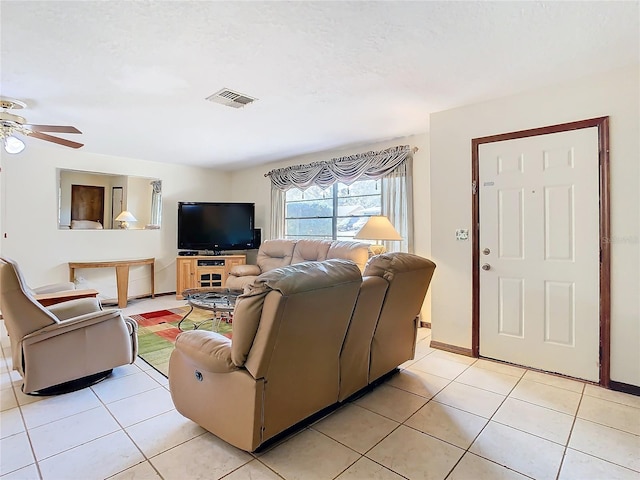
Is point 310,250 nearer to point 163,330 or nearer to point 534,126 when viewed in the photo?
point 163,330

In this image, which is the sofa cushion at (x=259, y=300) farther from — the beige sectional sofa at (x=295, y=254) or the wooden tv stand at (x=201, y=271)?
the wooden tv stand at (x=201, y=271)

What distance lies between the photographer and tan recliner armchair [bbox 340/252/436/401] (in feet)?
6.95

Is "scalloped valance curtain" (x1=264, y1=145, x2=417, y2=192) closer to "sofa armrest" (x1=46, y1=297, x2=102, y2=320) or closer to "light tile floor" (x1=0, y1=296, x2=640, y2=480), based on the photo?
"light tile floor" (x1=0, y1=296, x2=640, y2=480)

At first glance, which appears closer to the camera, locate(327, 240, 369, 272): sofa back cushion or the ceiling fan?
the ceiling fan

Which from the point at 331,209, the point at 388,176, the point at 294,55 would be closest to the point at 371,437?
the point at 294,55

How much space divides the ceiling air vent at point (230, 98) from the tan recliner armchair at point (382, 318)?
1.84 m

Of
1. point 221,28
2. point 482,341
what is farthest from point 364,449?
point 221,28

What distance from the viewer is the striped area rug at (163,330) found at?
10.3 feet

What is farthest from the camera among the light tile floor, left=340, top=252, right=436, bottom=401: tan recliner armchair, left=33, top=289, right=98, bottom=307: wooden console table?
left=33, top=289, right=98, bottom=307: wooden console table

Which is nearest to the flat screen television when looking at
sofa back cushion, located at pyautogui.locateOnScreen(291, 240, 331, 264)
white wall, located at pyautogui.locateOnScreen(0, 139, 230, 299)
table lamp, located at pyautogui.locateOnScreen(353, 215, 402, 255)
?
white wall, located at pyautogui.locateOnScreen(0, 139, 230, 299)

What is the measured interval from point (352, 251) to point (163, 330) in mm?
2445

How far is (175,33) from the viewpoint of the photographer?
1.98 meters

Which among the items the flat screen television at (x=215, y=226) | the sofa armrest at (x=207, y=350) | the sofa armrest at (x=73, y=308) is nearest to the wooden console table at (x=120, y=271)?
the flat screen television at (x=215, y=226)

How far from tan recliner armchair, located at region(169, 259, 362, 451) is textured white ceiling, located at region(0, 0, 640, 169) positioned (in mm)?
1395
